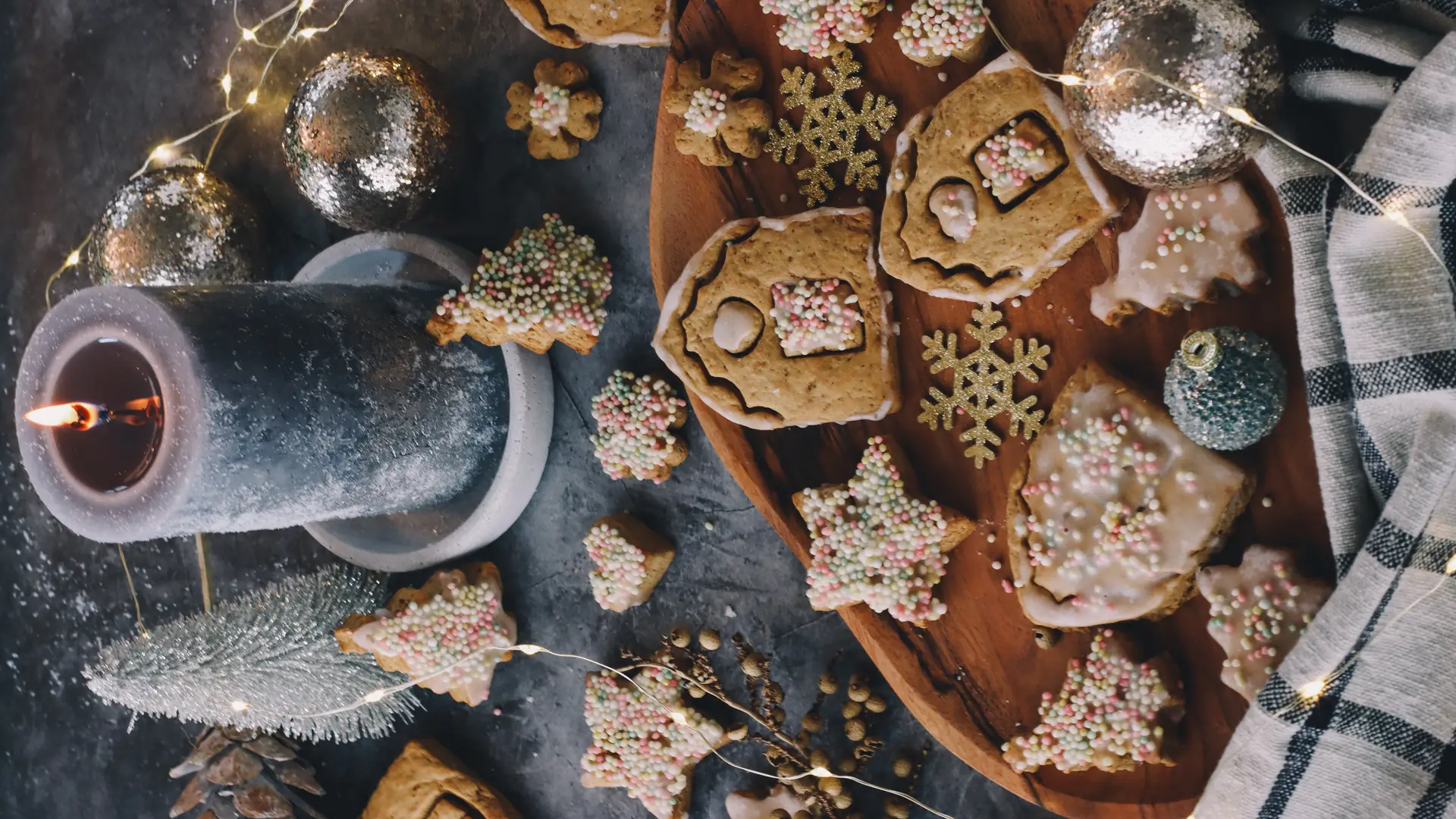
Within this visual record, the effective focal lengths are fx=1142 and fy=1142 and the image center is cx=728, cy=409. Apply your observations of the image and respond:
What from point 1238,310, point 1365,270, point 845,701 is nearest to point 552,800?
point 845,701

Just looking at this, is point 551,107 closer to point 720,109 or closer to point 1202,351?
point 720,109

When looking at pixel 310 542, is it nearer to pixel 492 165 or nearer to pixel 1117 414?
pixel 492 165

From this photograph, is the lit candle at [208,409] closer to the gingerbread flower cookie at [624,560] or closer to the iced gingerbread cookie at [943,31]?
the gingerbread flower cookie at [624,560]

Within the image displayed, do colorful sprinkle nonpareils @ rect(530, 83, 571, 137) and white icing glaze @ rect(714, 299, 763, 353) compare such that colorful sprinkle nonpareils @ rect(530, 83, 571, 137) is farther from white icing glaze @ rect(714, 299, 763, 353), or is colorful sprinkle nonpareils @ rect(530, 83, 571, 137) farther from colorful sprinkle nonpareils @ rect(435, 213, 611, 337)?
white icing glaze @ rect(714, 299, 763, 353)

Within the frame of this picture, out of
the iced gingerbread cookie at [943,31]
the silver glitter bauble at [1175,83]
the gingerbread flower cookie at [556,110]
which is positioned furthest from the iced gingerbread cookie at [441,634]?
the silver glitter bauble at [1175,83]

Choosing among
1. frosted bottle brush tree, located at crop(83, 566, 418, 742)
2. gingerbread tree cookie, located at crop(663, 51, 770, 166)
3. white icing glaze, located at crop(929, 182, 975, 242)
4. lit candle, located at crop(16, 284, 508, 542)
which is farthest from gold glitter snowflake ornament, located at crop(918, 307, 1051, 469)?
frosted bottle brush tree, located at crop(83, 566, 418, 742)
